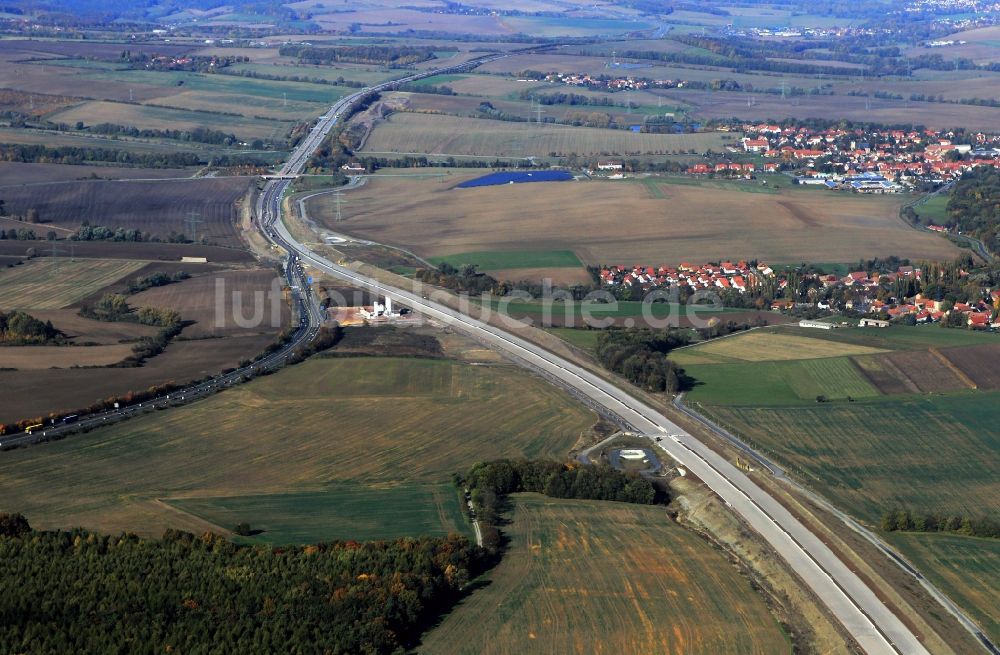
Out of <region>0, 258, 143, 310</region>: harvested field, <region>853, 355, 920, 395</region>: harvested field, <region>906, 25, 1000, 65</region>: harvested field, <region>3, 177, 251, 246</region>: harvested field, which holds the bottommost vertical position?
<region>853, 355, 920, 395</region>: harvested field

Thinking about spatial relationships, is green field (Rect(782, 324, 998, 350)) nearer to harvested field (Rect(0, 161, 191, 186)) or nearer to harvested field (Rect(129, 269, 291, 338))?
harvested field (Rect(129, 269, 291, 338))

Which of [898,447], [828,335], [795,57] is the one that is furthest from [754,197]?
[795,57]

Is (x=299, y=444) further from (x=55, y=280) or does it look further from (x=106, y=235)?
(x=106, y=235)

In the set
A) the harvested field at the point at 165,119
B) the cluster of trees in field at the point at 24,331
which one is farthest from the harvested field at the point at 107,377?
the harvested field at the point at 165,119

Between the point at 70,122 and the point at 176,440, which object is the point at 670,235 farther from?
the point at 70,122

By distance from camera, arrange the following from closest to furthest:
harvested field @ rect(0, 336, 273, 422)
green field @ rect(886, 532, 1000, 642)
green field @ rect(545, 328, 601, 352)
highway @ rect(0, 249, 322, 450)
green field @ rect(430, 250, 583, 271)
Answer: green field @ rect(886, 532, 1000, 642) → highway @ rect(0, 249, 322, 450) → harvested field @ rect(0, 336, 273, 422) → green field @ rect(545, 328, 601, 352) → green field @ rect(430, 250, 583, 271)

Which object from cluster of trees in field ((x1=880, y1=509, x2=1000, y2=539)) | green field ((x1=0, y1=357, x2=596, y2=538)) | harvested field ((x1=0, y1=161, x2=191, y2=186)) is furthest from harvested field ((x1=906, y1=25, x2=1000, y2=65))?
cluster of trees in field ((x1=880, y1=509, x2=1000, y2=539))

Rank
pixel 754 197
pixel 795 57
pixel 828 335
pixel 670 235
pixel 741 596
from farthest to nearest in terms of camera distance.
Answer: pixel 795 57
pixel 754 197
pixel 670 235
pixel 828 335
pixel 741 596
